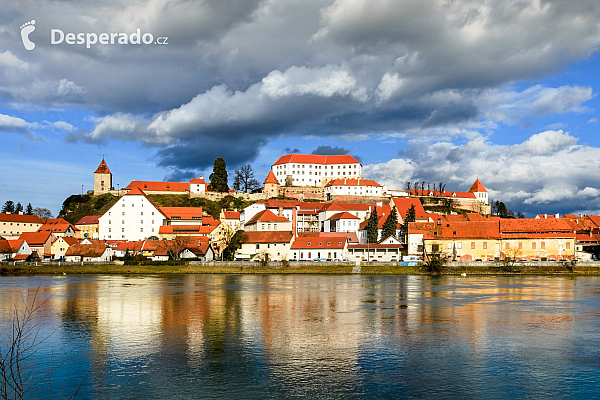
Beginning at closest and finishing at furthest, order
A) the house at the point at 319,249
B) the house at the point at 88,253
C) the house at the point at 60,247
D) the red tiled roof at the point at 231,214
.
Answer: the house at the point at 319,249
the house at the point at 88,253
the house at the point at 60,247
the red tiled roof at the point at 231,214

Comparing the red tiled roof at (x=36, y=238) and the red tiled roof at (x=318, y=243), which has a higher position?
the red tiled roof at (x=36, y=238)

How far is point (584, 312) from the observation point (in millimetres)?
31141

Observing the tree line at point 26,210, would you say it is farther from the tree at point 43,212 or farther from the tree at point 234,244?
the tree at point 234,244

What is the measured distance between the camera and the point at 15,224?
110062 mm

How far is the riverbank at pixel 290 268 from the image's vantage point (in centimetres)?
6338

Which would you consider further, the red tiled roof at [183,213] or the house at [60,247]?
the red tiled roof at [183,213]

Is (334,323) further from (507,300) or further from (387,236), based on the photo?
(387,236)

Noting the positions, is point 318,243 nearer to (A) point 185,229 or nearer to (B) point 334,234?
(B) point 334,234

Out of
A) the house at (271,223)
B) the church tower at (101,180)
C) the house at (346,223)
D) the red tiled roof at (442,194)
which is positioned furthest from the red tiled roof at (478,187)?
the church tower at (101,180)

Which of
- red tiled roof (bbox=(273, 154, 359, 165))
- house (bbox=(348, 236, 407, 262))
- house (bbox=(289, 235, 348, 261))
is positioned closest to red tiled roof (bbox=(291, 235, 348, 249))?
house (bbox=(289, 235, 348, 261))

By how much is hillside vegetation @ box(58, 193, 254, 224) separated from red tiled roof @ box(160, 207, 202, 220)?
7873mm

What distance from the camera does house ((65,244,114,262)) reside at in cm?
7831

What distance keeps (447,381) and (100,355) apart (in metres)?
12.4

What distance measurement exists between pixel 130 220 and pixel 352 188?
52365mm
